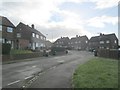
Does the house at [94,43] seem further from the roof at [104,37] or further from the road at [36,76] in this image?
the road at [36,76]

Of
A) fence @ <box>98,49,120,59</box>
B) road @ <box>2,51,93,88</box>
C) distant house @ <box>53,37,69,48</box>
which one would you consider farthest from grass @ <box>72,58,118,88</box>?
distant house @ <box>53,37,69,48</box>

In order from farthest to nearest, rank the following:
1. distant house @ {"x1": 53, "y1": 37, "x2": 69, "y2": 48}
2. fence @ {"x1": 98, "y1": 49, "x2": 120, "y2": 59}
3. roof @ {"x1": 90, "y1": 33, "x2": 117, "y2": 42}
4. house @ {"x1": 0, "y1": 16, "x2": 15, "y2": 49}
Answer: distant house @ {"x1": 53, "y1": 37, "x2": 69, "y2": 48} → roof @ {"x1": 90, "y1": 33, "x2": 117, "y2": 42} → house @ {"x1": 0, "y1": 16, "x2": 15, "y2": 49} → fence @ {"x1": 98, "y1": 49, "x2": 120, "y2": 59}

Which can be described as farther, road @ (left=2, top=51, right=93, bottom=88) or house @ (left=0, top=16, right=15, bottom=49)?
house @ (left=0, top=16, right=15, bottom=49)

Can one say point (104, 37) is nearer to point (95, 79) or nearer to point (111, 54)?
point (111, 54)

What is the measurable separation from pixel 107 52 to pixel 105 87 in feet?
117

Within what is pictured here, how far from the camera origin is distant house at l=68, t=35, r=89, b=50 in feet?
391

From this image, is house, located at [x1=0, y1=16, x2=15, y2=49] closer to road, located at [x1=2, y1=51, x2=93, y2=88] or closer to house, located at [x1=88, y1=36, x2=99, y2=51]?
road, located at [x1=2, y1=51, x2=93, y2=88]

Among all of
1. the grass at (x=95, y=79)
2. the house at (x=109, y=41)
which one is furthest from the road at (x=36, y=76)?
the house at (x=109, y=41)

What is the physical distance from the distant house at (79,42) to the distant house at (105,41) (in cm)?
1058

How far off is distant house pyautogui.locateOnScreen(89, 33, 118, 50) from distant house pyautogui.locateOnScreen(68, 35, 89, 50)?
1058 cm

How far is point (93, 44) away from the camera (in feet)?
350

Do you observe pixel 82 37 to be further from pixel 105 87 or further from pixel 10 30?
pixel 105 87

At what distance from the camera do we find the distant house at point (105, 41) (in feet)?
306

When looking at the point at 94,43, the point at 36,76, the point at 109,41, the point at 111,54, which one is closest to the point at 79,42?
the point at 94,43
